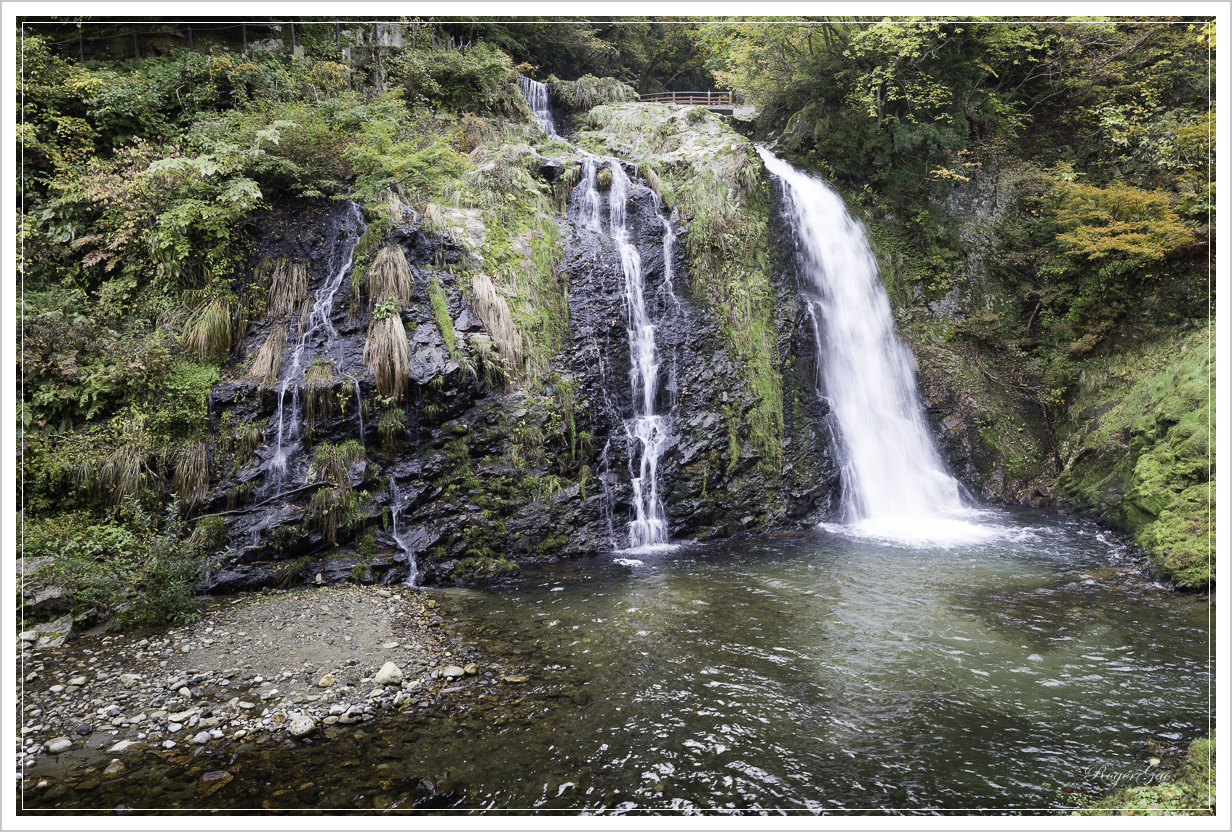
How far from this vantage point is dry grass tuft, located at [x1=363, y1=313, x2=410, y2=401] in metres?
7.38

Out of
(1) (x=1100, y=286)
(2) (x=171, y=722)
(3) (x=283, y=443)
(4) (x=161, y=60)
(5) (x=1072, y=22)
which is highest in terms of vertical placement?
(5) (x=1072, y=22)

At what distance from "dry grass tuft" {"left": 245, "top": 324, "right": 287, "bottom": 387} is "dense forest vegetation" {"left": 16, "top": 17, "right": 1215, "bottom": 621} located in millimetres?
439

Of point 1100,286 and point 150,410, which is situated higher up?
point 1100,286

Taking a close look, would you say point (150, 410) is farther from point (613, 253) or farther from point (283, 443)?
point (613, 253)

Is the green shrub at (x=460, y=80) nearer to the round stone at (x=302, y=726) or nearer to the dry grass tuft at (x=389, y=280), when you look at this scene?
the dry grass tuft at (x=389, y=280)

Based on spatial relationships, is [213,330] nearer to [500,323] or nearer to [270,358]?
[270,358]

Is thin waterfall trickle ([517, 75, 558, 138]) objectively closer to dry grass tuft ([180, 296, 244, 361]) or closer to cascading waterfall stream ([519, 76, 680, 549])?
cascading waterfall stream ([519, 76, 680, 549])

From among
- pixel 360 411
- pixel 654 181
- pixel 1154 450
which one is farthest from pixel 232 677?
pixel 1154 450

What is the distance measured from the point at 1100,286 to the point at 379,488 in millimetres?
13440

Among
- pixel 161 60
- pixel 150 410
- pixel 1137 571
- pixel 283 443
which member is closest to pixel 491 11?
pixel 283 443

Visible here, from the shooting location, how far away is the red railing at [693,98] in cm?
1986

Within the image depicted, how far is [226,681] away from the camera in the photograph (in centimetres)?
442

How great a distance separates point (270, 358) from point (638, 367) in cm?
528

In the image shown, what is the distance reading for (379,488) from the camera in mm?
7176
